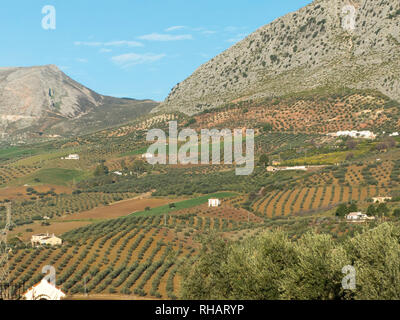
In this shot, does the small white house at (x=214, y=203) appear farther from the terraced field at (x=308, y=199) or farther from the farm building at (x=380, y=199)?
the farm building at (x=380, y=199)

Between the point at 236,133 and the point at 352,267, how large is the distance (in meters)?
109

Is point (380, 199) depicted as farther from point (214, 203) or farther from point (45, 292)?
point (45, 292)

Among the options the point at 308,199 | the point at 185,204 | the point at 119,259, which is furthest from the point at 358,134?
the point at 119,259

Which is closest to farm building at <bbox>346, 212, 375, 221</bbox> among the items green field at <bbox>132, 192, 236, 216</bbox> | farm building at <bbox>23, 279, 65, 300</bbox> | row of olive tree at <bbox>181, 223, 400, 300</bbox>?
green field at <bbox>132, 192, 236, 216</bbox>

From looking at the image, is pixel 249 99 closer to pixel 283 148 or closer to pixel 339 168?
pixel 283 148

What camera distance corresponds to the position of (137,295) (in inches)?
1527

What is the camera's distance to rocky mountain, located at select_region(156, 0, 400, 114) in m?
135

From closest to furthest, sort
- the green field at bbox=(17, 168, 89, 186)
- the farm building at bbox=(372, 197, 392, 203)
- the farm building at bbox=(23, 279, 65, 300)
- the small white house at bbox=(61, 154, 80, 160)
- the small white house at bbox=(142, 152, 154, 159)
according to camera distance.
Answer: the farm building at bbox=(23, 279, 65, 300)
the farm building at bbox=(372, 197, 392, 203)
the green field at bbox=(17, 168, 89, 186)
the small white house at bbox=(142, 152, 154, 159)
the small white house at bbox=(61, 154, 80, 160)

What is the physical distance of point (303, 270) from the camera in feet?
80.7

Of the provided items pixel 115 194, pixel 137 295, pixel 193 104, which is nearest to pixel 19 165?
pixel 115 194

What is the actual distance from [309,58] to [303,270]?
5210 inches

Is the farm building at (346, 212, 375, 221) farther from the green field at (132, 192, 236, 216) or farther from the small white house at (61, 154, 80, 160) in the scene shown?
the small white house at (61, 154, 80, 160)

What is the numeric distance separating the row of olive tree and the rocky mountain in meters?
105

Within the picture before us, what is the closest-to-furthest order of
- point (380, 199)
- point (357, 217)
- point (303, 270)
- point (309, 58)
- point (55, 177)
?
point (303, 270), point (357, 217), point (380, 199), point (55, 177), point (309, 58)
